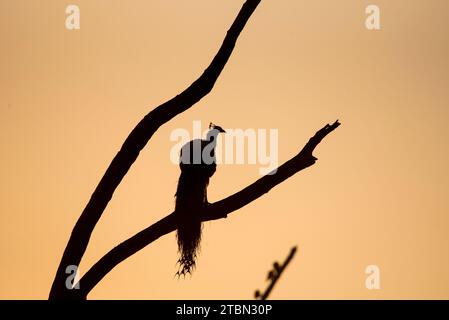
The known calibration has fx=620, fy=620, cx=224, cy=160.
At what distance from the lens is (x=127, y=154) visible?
14.7 feet

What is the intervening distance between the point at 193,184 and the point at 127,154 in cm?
294

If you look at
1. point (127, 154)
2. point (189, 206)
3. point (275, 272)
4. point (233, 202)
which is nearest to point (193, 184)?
point (189, 206)

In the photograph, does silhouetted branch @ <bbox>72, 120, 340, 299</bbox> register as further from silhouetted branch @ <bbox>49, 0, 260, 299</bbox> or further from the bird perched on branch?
the bird perched on branch

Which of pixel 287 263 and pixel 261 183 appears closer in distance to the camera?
pixel 287 263

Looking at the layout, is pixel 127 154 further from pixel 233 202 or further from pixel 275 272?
pixel 275 272

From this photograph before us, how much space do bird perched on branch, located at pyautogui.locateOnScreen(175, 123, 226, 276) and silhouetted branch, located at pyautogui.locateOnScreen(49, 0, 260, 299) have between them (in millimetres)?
1992

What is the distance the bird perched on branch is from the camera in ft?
22.4

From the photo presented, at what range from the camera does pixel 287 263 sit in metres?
1.46

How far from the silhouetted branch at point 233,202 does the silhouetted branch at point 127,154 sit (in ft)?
0.94

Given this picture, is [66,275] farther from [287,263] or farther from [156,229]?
[287,263]
